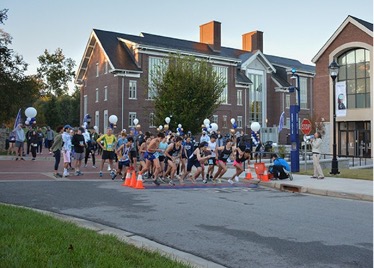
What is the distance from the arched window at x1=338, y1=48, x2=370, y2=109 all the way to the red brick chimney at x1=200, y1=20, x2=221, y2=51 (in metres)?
16.2

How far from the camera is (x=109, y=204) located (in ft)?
33.7

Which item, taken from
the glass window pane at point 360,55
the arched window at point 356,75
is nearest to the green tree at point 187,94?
the arched window at point 356,75

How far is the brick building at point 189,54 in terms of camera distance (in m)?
42.2

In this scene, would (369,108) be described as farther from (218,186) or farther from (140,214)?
(140,214)

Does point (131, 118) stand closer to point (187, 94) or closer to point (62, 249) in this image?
point (187, 94)

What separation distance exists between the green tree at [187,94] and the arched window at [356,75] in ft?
38.6

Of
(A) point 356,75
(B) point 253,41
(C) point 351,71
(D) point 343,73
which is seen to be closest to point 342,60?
Answer: (D) point 343,73

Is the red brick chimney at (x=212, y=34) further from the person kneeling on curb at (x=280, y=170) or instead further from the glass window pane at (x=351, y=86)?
the person kneeling on curb at (x=280, y=170)

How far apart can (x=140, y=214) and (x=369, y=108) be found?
3193 cm

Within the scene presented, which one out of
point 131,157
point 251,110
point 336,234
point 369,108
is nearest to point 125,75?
point 251,110

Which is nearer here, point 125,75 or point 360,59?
point 360,59

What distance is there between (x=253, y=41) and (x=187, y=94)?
93.1 ft

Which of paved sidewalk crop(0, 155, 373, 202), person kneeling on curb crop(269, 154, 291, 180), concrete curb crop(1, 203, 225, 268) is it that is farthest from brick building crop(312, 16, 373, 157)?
concrete curb crop(1, 203, 225, 268)

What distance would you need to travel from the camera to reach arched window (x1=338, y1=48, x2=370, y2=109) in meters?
36.8
